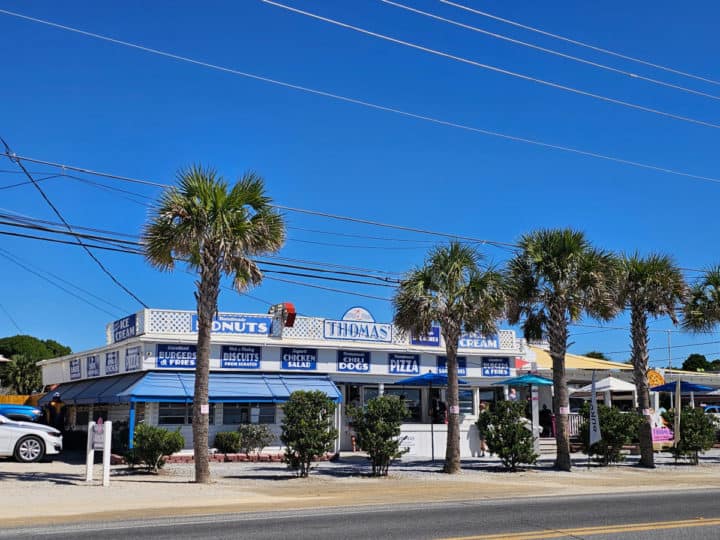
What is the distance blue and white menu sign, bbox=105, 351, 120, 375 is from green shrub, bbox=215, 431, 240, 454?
473 centimetres

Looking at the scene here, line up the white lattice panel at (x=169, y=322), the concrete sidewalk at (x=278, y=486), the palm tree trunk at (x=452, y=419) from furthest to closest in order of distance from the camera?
the white lattice panel at (x=169, y=322), the palm tree trunk at (x=452, y=419), the concrete sidewalk at (x=278, y=486)

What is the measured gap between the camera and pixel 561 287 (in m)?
22.3

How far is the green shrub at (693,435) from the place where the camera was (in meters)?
25.0

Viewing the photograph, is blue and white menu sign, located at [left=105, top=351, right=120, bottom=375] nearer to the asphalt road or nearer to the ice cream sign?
the ice cream sign

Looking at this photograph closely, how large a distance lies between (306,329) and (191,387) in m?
4.83

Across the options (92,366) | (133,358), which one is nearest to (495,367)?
(133,358)

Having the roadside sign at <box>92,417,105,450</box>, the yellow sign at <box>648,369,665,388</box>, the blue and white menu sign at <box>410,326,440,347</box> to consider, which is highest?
the blue and white menu sign at <box>410,326,440,347</box>

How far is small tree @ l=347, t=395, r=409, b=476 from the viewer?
20.0 metres

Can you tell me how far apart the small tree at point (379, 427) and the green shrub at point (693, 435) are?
10.5m

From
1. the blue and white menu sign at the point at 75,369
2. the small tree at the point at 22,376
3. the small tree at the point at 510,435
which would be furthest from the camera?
the small tree at the point at 22,376

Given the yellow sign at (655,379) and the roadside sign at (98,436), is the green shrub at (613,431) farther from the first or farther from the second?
the roadside sign at (98,436)

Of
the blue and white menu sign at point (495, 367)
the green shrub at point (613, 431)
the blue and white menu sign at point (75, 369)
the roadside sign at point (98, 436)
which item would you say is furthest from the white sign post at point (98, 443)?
the blue and white menu sign at point (495, 367)

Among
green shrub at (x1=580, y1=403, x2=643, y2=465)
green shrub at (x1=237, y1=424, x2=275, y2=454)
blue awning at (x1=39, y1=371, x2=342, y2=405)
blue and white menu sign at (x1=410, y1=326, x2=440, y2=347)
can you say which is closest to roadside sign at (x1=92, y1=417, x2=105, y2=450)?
blue awning at (x1=39, y1=371, x2=342, y2=405)

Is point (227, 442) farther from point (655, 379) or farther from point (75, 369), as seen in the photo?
point (655, 379)
